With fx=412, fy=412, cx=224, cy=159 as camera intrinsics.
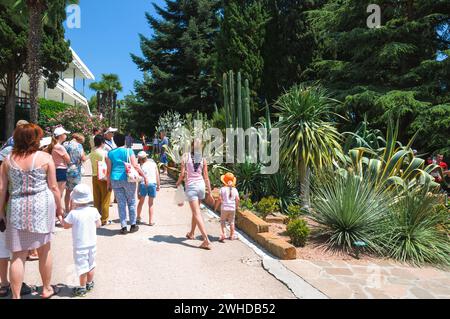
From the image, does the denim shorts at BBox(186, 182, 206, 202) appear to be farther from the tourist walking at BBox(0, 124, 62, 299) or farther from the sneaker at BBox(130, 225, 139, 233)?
the tourist walking at BBox(0, 124, 62, 299)

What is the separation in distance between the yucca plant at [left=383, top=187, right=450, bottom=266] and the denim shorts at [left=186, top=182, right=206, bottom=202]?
9.21ft

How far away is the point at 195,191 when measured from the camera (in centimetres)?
611

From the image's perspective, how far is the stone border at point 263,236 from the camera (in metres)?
5.58

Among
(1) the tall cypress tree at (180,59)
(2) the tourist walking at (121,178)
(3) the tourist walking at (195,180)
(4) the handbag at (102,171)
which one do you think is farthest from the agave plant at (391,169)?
(1) the tall cypress tree at (180,59)

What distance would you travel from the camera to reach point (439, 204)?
680cm

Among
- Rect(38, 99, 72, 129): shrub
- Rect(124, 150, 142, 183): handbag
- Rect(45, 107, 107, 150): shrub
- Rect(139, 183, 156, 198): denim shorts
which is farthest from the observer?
Rect(38, 99, 72, 129): shrub

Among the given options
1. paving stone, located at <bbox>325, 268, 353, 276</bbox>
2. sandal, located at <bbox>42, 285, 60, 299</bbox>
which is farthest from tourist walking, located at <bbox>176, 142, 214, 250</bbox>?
sandal, located at <bbox>42, 285, 60, 299</bbox>

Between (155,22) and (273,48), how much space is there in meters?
15.0

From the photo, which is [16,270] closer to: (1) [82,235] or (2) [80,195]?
(1) [82,235]

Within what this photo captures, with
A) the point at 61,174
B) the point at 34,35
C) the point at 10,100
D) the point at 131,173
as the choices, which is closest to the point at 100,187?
the point at 61,174

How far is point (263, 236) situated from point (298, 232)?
55 centimetres

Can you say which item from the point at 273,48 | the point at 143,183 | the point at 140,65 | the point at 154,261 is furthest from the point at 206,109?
the point at 154,261

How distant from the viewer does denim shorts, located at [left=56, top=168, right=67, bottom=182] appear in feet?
21.5

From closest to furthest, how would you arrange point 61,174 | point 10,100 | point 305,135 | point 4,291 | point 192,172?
point 4,291 < point 192,172 < point 61,174 < point 305,135 < point 10,100
